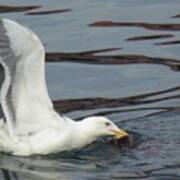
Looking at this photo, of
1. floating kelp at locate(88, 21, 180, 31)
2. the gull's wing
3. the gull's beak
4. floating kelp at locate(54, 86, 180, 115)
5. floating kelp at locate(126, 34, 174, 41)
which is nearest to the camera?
the gull's wing

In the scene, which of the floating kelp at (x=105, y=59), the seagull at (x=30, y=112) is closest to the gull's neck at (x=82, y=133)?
the seagull at (x=30, y=112)

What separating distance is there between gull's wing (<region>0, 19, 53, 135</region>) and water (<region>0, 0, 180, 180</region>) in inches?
17.0

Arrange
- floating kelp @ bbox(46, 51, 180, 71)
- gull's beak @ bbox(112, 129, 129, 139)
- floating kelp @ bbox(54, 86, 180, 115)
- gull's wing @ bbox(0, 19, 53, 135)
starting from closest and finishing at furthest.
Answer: gull's wing @ bbox(0, 19, 53, 135)
gull's beak @ bbox(112, 129, 129, 139)
floating kelp @ bbox(54, 86, 180, 115)
floating kelp @ bbox(46, 51, 180, 71)

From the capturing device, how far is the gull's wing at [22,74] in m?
11.1

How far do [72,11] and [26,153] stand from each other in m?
4.54

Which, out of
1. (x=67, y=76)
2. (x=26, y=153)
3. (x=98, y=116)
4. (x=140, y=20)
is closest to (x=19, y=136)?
(x=26, y=153)

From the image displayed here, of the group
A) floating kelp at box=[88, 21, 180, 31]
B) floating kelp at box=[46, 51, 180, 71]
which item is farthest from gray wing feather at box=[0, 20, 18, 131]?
floating kelp at box=[88, 21, 180, 31]

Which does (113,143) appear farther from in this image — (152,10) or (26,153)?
(152,10)

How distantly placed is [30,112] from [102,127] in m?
0.62

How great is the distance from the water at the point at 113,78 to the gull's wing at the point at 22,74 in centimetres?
43

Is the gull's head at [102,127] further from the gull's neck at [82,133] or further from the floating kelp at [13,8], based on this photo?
the floating kelp at [13,8]

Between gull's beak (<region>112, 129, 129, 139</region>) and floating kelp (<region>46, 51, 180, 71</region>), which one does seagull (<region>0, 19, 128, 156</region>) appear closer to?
gull's beak (<region>112, 129, 129, 139</region>)

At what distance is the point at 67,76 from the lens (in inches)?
516

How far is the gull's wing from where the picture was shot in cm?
1112
